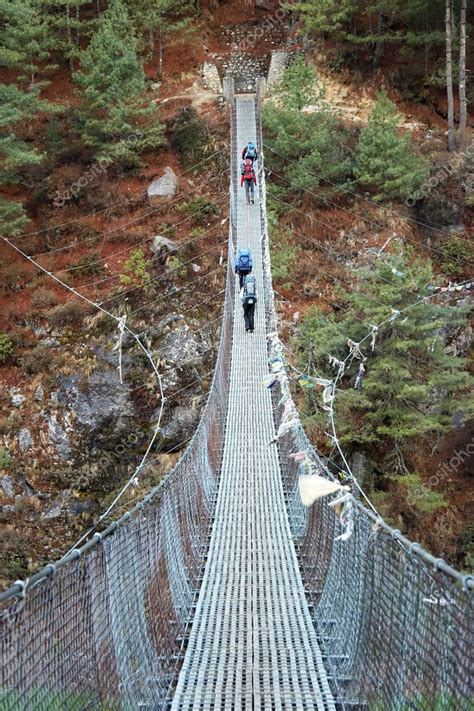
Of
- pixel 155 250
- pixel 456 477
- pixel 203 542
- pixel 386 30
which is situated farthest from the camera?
pixel 386 30

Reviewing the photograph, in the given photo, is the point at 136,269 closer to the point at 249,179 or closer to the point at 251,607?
the point at 249,179

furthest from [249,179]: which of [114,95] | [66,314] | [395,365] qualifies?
[395,365]

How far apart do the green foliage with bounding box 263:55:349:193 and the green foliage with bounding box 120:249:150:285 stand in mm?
3038

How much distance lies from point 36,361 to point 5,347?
0.68 metres

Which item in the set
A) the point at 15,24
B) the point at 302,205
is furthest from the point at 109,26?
the point at 302,205

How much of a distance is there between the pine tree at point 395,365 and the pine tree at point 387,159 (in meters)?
2.76

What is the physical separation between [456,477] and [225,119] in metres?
9.06

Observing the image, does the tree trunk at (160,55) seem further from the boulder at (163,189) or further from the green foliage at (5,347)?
the green foliage at (5,347)

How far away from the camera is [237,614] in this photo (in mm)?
3898

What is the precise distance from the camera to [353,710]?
2.97m

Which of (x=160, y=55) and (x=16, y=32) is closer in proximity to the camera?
(x=16, y=32)

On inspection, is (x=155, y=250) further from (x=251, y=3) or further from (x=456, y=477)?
(x=251, y=3)

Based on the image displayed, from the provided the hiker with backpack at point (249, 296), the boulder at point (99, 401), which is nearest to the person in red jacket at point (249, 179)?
the hiker with backpack at point (249, 296)

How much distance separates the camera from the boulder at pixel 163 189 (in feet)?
43.3
